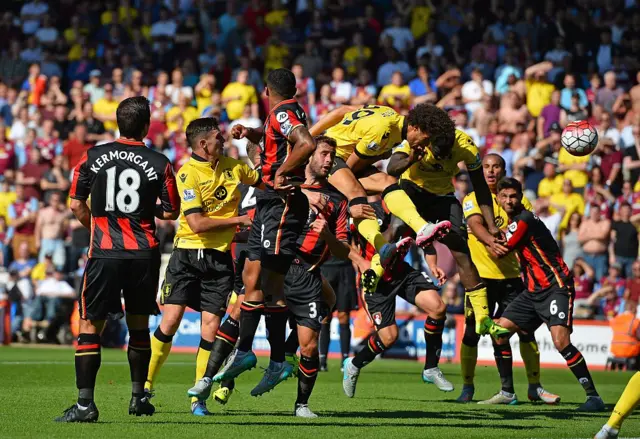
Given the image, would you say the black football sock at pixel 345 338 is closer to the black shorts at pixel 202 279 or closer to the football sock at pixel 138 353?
the black shorts at pixel 202 279

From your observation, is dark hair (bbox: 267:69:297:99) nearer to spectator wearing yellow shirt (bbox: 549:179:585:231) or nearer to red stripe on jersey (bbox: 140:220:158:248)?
red stripe on jersey (bbox: 140:220:158:248)

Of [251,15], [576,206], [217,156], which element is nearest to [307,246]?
[217,156]

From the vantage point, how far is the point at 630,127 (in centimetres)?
2200

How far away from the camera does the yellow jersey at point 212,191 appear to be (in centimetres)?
1155

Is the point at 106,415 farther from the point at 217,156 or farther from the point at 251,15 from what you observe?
the point at 251,15

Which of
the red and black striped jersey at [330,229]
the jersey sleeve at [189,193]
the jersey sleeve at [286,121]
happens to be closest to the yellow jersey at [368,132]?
the red and black striped jersey at [330,229]

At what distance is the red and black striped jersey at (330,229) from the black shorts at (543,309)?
92.2 inches

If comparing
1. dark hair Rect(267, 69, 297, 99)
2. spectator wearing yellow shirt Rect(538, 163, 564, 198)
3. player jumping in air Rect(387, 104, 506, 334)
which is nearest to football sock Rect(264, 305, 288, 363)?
player jumping in air Rect(387, 104, 506, 334)

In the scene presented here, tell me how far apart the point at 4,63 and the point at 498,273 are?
63.3 feet

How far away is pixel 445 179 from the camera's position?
12.9 m

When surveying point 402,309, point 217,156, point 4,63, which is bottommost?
point 402,309

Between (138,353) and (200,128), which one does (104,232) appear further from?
(200,128)

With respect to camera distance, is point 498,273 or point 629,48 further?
point 629,48

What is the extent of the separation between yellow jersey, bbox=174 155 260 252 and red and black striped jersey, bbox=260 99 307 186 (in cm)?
110
